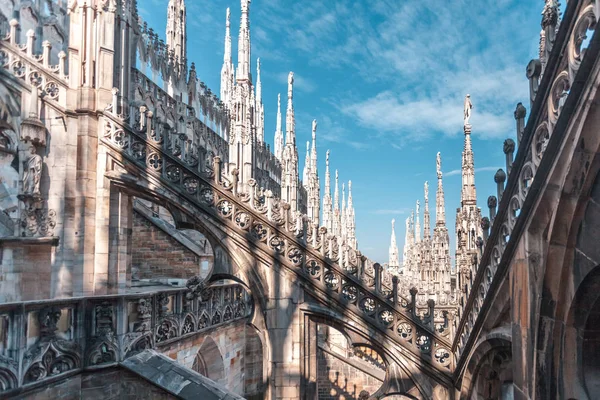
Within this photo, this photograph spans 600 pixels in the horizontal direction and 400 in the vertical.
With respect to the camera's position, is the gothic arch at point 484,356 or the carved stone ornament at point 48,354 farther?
the gothic arch at point 484,356

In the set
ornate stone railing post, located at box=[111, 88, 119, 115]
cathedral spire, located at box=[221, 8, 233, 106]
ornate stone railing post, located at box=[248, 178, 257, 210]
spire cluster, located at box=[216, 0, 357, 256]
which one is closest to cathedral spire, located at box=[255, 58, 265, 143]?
spire cluster, located at box=[216, 0, 357, 256]

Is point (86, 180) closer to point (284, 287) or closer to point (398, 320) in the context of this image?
point (284, 287)

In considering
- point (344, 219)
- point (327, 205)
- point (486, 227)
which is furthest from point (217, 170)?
point (344, 219)

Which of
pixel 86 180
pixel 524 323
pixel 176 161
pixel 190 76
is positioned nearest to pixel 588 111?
pixel 524 323

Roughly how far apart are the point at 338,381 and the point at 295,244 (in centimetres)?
1158

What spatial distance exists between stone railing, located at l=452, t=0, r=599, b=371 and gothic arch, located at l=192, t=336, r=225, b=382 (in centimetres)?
705

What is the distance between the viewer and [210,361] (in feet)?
37.4

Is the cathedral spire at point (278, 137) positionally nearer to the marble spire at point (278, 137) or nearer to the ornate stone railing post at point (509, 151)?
the marble spire at point (278, 137)

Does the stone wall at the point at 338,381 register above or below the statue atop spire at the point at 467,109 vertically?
below

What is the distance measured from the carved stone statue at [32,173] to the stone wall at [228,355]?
3.58 meters

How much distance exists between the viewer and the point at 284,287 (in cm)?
669

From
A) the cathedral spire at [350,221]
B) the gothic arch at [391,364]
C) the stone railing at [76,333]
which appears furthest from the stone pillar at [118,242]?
the cathedral spire at [350,221]

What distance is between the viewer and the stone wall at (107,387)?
5.45 metres

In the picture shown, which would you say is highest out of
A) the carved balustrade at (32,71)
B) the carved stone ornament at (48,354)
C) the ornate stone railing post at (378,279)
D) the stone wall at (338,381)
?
the carved balustrade at (32,71)
